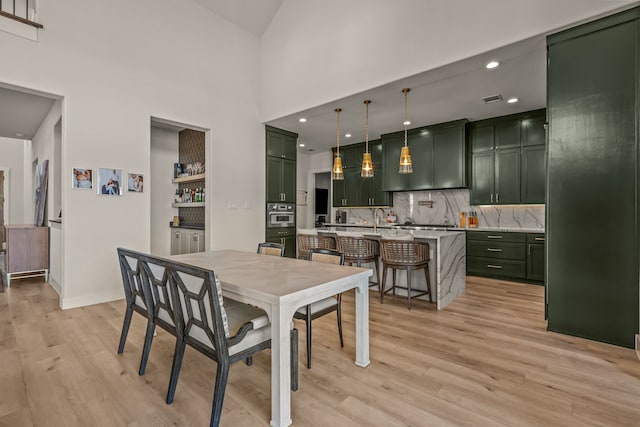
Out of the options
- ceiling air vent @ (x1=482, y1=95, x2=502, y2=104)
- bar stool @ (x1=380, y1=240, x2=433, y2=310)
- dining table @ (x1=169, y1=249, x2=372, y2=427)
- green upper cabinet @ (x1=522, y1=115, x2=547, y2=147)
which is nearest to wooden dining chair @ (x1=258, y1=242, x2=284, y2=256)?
dining table @ (x1=169, y1=249, x2=372, y2=427)

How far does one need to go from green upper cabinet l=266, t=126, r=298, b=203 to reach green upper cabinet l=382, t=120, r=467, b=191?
1.97 metres

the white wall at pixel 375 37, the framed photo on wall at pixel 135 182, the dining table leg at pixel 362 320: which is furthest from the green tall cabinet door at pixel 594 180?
the framed photo on wall at pixel 135 182

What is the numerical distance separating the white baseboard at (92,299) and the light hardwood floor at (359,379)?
0.37 meters

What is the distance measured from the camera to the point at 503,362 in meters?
2.30

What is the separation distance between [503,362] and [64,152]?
479 cm

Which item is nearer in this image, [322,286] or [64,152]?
[322,286]

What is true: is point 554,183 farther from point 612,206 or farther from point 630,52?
point 630,52

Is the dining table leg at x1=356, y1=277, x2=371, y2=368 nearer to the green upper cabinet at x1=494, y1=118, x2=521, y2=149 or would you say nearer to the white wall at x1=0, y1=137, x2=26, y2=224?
the green upper cabinet at x1=494, y1=118, x2=521, y2=149

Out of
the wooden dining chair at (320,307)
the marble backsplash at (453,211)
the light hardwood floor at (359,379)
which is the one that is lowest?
the light hardwood floor at (359,379)

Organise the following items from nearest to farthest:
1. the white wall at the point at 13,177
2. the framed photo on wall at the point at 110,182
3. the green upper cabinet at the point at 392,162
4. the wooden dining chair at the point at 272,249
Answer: the wooden dining chair at the point at 272,249, the framed photo on wall at the point at 110,182, the green upper cabinet at the point at 392,162, the white wall at the point at 13,177

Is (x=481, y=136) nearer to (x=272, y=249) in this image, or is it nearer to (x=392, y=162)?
(x=392, y=162)

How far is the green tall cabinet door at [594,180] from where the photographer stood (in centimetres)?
248

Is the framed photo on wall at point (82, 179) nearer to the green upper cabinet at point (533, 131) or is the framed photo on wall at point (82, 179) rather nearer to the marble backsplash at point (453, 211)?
the marble backsplash at point (453, 211)

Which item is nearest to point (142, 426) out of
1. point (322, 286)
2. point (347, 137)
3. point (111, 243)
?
point (322, 286)
